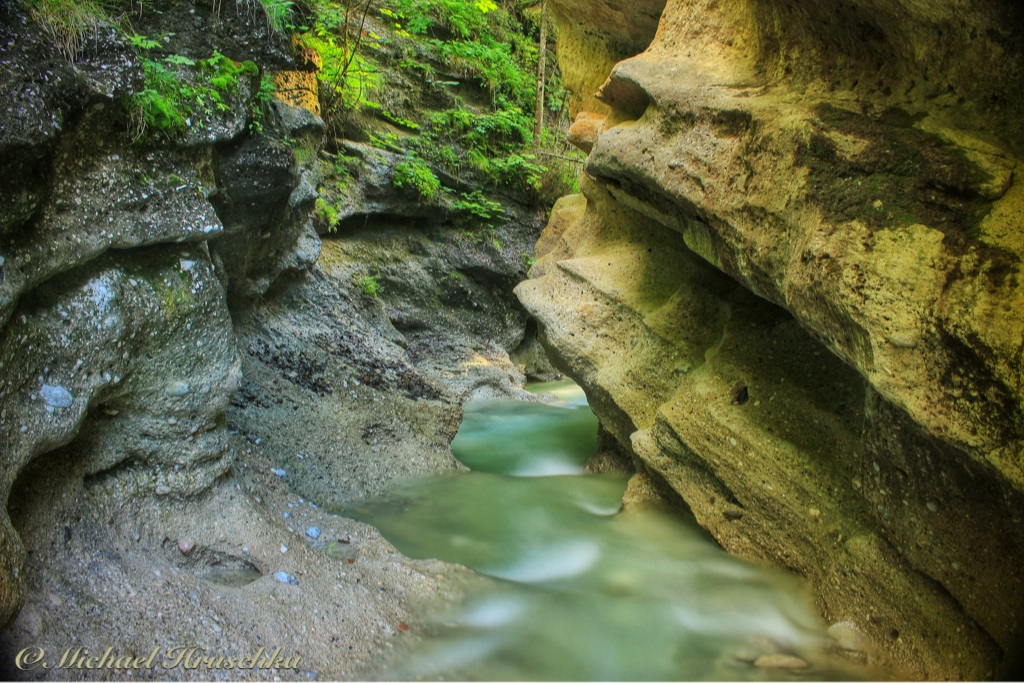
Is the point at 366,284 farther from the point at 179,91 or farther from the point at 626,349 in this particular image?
the point at 179,91

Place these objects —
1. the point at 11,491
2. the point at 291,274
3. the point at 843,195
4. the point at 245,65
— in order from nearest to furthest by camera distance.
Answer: the point at 11,491, the point at 843,195, the point at 245,65, the point at 291,274

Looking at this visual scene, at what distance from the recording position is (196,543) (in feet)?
12.3

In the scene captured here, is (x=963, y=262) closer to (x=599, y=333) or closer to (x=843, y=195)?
(x=843, y=195)

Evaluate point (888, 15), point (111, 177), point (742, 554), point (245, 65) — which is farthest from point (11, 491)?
point (888, 15)

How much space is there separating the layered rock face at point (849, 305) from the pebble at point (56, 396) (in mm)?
3507

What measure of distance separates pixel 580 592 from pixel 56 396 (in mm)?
2878

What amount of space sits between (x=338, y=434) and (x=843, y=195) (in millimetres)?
4476

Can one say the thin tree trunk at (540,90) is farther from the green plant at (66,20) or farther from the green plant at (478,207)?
the green plant at (66,20)

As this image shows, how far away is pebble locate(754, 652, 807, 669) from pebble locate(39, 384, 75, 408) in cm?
351

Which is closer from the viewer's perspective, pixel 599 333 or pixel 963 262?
pixel 963 262

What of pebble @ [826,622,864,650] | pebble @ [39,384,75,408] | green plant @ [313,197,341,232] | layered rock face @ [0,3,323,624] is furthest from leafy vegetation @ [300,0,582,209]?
pebble @ [826,622,864,650]

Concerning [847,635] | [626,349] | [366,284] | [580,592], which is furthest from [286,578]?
[366,284]

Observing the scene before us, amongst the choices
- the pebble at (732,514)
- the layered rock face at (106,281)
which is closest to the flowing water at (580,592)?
the pebble at (732,514)

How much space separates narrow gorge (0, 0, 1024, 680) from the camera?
114 inches
